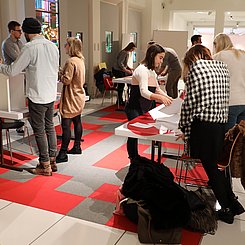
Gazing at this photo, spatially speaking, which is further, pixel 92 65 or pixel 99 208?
pixel 92 65

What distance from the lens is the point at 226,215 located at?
110 inches

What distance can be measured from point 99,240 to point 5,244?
0.68m

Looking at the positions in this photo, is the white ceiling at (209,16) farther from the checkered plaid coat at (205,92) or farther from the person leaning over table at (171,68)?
the checkered plaid coat at (205,92)

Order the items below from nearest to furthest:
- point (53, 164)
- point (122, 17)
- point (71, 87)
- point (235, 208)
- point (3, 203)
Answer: point (235, 208)
point (3, 203)
point (53, 164)
point (71, 87)
point (122, 17)

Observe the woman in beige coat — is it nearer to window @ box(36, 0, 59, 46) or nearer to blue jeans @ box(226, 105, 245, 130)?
blue jeans @ box(226, 105, 245, 130)

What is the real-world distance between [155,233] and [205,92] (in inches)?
43.1

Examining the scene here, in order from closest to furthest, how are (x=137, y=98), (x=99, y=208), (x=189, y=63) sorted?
(x=189, y=63)
(x=99, y=208)
(x=137, y=98)

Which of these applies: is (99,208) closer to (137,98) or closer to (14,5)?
(137,98)

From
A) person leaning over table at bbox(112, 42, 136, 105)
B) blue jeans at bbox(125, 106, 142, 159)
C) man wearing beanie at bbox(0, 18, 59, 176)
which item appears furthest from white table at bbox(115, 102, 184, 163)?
person leaning over table at bbox(112, 42, 136, 105)

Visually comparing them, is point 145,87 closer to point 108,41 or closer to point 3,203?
point 3,203

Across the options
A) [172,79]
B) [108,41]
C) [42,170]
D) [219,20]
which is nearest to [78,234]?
[42,170]

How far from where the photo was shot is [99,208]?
3.00 m

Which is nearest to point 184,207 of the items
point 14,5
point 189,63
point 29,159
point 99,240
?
point 99,240

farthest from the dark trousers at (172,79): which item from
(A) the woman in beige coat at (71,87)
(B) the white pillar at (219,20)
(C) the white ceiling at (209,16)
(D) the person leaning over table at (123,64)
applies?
(C) the white ceiling at (209,16)
